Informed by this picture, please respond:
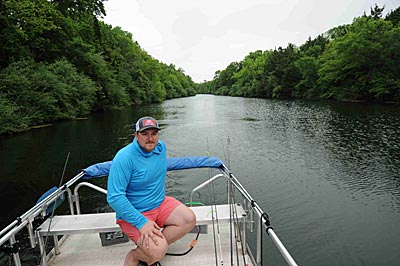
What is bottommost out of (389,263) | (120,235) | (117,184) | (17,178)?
(389,263)

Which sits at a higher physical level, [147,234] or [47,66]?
[47,66]

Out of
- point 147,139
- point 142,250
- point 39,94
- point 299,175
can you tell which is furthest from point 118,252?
point 39,94

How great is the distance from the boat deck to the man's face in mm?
1256

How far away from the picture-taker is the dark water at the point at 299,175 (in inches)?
241

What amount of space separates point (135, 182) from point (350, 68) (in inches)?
1987

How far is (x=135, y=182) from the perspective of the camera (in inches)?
107

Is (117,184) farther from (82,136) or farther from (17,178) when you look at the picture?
(82,136)

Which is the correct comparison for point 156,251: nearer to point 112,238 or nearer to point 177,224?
point 177,224

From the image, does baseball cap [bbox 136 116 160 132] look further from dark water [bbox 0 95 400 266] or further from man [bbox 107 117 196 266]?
dark water [bbox 0 95 400 266]

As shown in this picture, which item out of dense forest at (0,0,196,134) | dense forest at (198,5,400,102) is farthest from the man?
dense forest at (198,5,400,102)

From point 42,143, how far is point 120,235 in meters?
14.9

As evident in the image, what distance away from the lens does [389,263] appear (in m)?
5.40

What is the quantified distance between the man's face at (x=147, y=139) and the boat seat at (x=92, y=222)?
908mm

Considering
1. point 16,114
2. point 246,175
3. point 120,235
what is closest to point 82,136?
point 16,114
